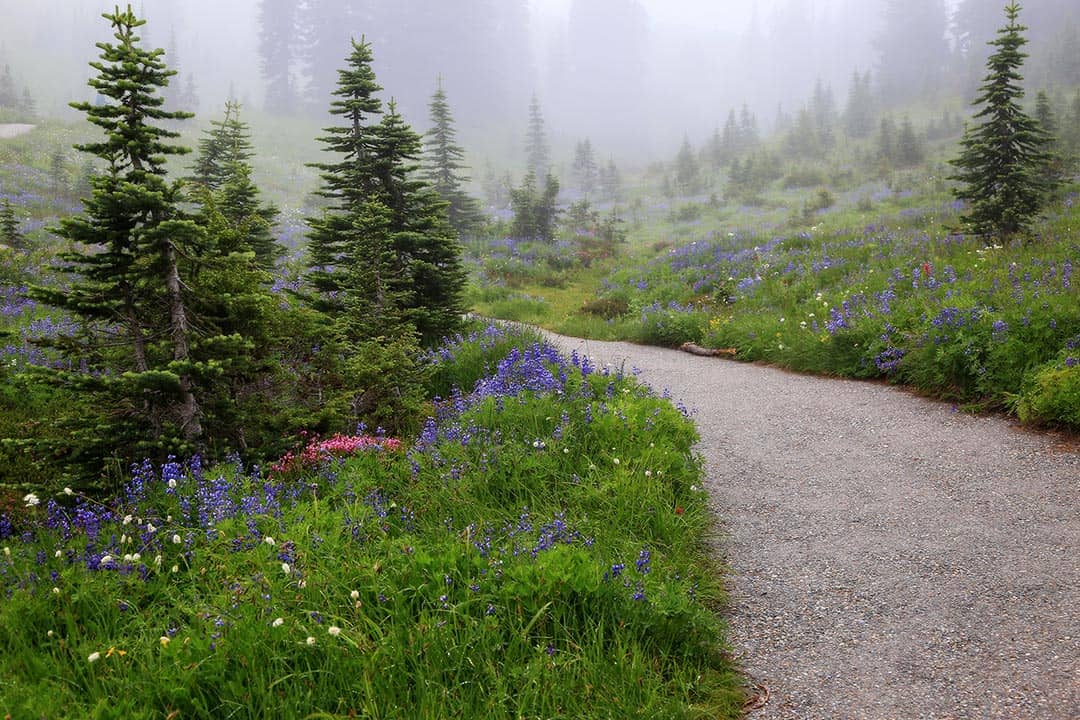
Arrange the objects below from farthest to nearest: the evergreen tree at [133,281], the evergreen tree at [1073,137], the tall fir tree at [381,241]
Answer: the evergreen tree at [1073,137] → the tall fir tree at [381,241] → the evergreen tree at [133,281]

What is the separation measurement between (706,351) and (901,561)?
8215mm

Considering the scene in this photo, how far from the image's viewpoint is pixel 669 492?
502 cm

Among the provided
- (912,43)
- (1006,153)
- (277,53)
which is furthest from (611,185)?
(912,43)

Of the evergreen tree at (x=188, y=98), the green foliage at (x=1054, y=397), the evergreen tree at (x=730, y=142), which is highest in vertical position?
the evergreen tree at (x=188, y=98)

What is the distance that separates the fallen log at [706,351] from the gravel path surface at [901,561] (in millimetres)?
4246

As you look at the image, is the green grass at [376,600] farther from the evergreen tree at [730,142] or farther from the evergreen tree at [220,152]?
the evergreen tree at [730,142]

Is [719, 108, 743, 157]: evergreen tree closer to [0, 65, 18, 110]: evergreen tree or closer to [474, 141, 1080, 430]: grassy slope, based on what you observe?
[474, 141, 1080, 430]: grassy slope

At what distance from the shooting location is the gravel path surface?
3.12 m

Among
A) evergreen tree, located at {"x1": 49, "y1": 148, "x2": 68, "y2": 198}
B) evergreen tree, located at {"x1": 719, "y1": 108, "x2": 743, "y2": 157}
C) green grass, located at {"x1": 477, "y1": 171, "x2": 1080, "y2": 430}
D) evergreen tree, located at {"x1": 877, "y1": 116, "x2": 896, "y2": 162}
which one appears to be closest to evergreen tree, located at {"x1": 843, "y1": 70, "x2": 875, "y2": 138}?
evergreen tree, located at {"x1": 719, "y1": 108, "x2": 743, "y2": 157}

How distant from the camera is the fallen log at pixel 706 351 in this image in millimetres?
11898

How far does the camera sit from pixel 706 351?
12.3 meters

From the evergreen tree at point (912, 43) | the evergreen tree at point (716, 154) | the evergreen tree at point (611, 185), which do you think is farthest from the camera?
the evergreen tree at point (912, 43)

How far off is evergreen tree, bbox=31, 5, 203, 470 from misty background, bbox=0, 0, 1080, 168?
7344cm

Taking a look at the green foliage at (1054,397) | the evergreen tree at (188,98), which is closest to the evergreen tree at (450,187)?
the green foliage at (1054,397)
